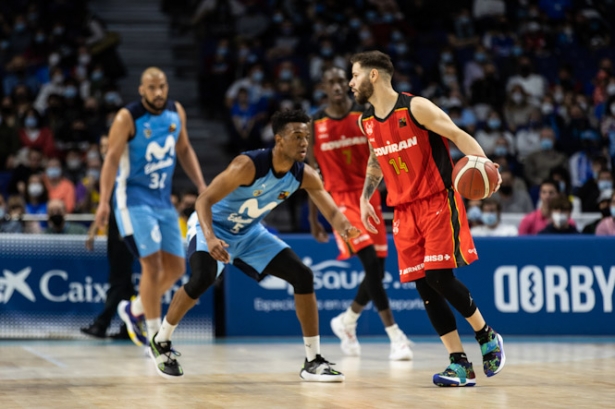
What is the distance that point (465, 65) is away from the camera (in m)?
17.6

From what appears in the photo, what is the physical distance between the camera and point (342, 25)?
18.7 metres

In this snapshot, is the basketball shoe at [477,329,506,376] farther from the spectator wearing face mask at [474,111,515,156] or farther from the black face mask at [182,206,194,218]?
the spectator wearing face mask at [474,111,515,156]

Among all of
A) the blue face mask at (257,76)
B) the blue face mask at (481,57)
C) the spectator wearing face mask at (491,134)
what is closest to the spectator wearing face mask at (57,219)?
the blue face mask at (257,76)

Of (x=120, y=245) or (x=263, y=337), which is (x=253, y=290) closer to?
(x=263, y=337)

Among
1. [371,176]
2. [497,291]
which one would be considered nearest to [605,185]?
[497,291]

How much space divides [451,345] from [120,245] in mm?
4727

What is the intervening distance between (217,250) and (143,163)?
7.41 feet

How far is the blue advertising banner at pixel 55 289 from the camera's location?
10453 mm

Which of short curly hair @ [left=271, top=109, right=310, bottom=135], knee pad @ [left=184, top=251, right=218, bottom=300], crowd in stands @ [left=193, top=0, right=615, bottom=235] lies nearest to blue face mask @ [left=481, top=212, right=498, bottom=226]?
crowd in stands @ [left=193, top=0, right=615, bottom=235]

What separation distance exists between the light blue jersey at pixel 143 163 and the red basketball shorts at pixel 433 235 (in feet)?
8.00

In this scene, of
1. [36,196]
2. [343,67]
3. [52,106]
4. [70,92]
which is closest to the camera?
[36,196]

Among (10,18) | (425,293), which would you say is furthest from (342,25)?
(425,293)

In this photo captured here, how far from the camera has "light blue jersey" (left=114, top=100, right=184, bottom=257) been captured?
816cm

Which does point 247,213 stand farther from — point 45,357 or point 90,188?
point 90,188
